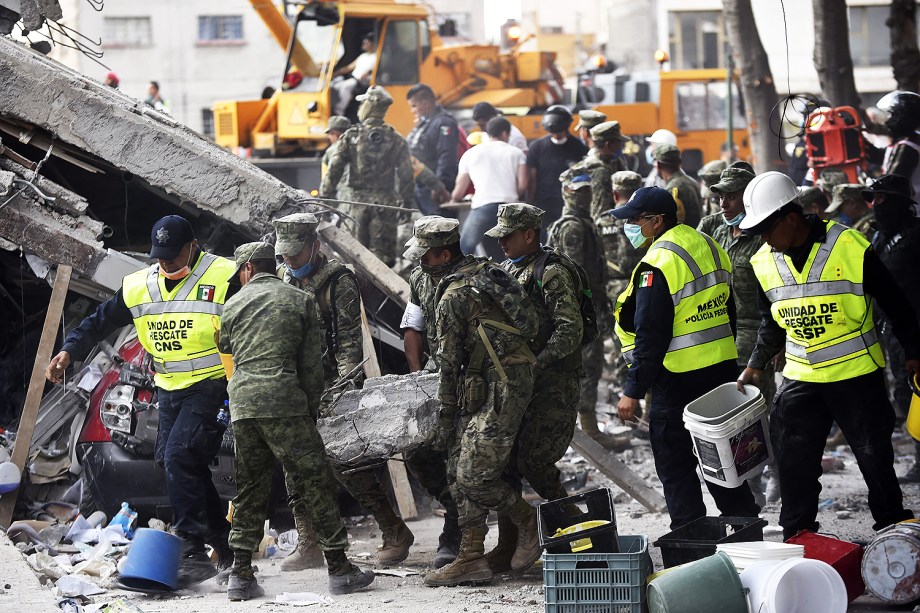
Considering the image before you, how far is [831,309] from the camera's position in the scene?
18.5 feet

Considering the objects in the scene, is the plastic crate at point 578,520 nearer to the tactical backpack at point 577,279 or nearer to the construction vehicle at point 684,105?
the tactical backpack at point 577,279

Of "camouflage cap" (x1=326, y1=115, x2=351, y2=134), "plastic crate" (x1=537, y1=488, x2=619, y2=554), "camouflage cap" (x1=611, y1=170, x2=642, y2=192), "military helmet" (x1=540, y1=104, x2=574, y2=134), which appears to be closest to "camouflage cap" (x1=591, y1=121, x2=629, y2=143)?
"camouflage cap" (x1=611, y1=170, x2=642, y2=192)

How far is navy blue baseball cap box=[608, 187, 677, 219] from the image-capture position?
615cm

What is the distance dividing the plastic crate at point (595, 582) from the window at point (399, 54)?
37.6 feet

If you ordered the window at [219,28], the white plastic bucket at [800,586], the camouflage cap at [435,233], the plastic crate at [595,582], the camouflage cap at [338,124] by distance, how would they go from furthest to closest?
the window at [219,28], the camouflage cap at [338,124], the camouflage cap at [435,233], the plastic crate at [595,582], the white plastic bucket at [800,586]

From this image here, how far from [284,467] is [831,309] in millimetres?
2814

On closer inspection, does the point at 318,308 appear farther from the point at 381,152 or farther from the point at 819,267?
the point at 381,152

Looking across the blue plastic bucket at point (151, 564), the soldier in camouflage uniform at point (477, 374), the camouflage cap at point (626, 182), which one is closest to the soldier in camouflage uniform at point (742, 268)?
the camouflage cap at point (626, 182)

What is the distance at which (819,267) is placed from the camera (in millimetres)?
5652

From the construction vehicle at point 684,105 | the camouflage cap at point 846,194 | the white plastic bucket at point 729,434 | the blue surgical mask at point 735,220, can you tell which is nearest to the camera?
the white plastic bucket at point 729,434

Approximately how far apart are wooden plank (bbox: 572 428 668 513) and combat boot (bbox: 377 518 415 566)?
51.1 inches

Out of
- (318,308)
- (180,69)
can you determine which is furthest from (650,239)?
(180,69)

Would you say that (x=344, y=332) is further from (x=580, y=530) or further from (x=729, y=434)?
(x=729, y=434)

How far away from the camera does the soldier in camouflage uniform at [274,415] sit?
6.16m
